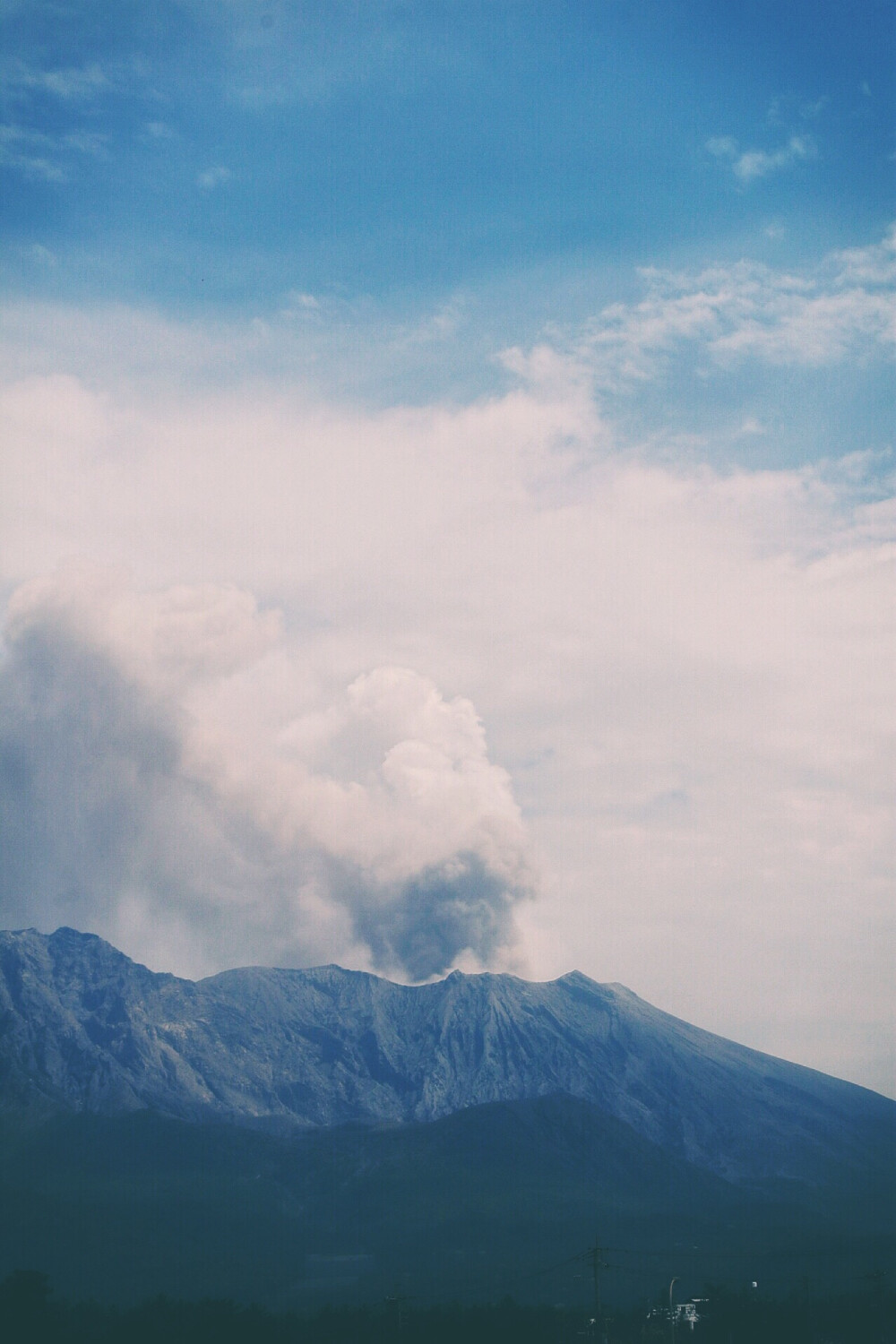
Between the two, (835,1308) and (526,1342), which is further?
(835,1308)

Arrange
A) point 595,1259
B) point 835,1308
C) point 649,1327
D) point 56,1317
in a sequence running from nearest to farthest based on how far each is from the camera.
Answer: point 595,1259 → point 56,1317 → point 649,1327 → point 835,1308

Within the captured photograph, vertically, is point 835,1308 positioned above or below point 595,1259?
below

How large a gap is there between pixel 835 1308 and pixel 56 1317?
94715 mm

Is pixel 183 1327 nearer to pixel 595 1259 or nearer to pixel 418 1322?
pixel 418 1322

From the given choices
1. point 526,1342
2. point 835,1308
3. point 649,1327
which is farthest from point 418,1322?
point 835,1308

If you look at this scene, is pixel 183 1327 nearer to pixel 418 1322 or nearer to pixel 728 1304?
pixel 418 1322

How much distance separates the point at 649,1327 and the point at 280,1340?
142 ft

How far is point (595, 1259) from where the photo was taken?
101 m

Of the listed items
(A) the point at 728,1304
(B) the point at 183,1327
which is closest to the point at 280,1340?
(B) the point at 183,1327

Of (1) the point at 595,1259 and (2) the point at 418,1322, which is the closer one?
(1) the point at 595,1259

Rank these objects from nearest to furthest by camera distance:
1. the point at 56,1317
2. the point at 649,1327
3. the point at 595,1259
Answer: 1. the point at 595,1259
2. the point at 56,1317
3. the point at 649,1327

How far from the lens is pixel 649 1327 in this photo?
134 m

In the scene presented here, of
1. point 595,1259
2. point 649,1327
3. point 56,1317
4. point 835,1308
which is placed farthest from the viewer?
point 835,1308

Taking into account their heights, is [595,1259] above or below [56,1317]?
above
